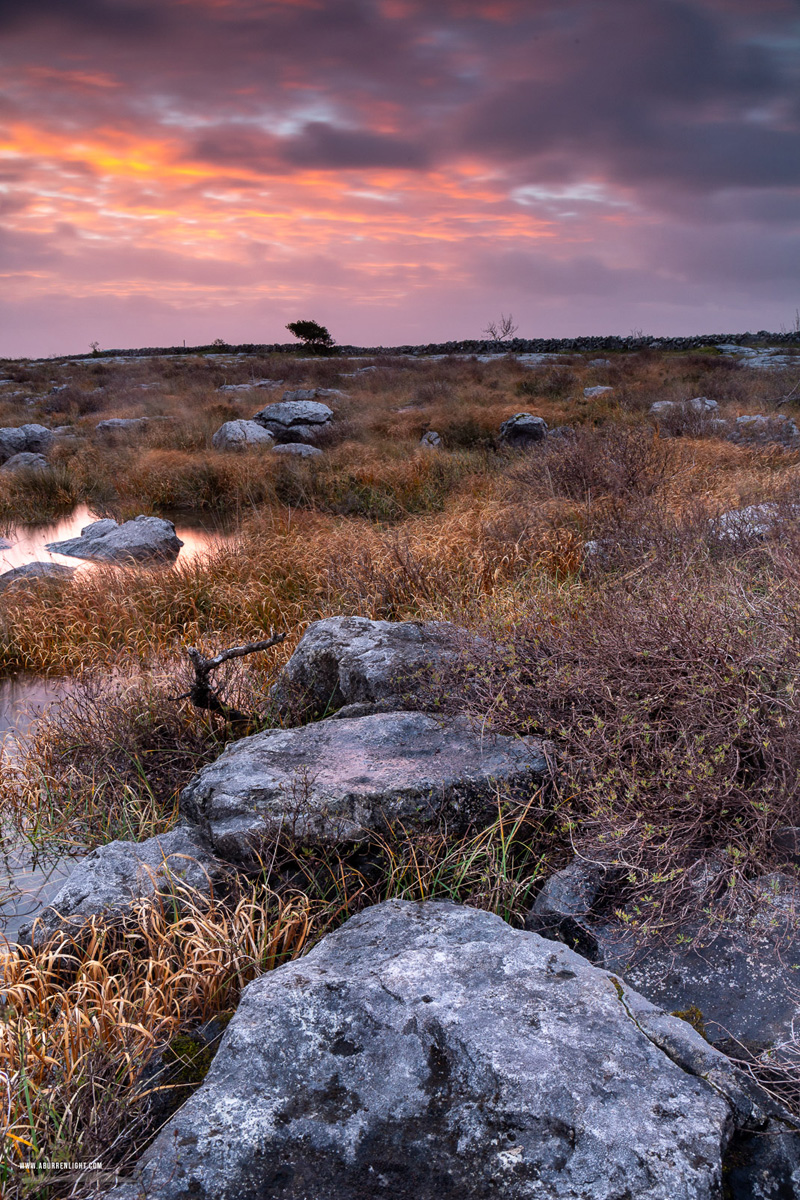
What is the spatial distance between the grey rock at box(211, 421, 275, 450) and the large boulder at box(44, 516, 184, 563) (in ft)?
18.2

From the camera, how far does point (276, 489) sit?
472 inches

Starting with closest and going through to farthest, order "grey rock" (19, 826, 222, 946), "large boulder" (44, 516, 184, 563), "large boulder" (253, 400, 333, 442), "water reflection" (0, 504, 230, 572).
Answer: "grey rock" (19, 826, 222, 946), "large boulder" (44, 516, 184, 563), "water reflection" (0, 504, 230, 572), "large boulder" (253, 400, 333, 442)

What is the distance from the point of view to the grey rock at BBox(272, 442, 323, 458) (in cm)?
1416

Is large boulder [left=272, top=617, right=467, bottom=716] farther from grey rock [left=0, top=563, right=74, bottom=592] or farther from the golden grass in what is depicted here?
grey rock [left=0, top=563, right=74, bottom=592]

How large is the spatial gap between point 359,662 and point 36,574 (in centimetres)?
567

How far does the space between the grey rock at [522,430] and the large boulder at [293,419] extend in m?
4.20

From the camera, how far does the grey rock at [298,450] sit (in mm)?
14164

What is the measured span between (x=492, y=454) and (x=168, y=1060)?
1132cm

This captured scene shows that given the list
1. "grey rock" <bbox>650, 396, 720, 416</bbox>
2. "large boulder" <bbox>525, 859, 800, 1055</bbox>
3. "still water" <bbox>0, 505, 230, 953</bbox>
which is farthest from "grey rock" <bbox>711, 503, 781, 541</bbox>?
"grey rock" <bbox>650, 396, 720, 416</bbox>

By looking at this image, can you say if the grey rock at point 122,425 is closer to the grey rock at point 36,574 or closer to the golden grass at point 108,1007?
the grey rock at point 36,574

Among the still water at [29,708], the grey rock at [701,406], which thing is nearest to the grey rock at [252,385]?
the still water at [29,708]

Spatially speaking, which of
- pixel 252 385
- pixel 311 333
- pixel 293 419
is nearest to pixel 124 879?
pixel 293 419

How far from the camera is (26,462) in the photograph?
51.4 ft

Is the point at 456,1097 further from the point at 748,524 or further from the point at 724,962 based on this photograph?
the point at 748,524
